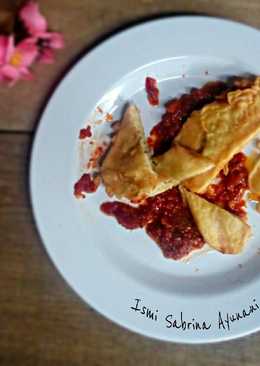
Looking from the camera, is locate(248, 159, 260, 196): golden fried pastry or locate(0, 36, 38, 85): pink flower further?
locate(248, 159, 260, 196): golden fried pastry

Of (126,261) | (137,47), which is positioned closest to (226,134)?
(137,47)

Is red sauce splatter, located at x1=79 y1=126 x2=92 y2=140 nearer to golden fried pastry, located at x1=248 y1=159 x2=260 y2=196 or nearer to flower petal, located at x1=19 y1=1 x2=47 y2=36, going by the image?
flower petal, located at x1=19 y1=1 x2=47 y2=36

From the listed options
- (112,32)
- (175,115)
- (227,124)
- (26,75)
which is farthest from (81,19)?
(227,124)

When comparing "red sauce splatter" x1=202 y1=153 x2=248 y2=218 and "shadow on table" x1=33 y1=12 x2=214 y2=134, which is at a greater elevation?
"shadow on table" x1=33 y1=12 x2=214 y2=134

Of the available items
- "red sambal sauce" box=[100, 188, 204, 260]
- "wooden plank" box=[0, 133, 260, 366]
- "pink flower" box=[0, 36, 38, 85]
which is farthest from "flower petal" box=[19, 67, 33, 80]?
"red sambal sauce" box=[100, 188, 204, 260]

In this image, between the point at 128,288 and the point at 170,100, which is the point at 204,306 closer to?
the point at 128,288

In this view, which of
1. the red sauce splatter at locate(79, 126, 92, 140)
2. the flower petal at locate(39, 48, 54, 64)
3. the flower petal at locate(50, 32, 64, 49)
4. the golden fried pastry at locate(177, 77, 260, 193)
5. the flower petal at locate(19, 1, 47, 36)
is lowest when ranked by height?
the red sauce splatter at locate(79, 126, 92, 140)

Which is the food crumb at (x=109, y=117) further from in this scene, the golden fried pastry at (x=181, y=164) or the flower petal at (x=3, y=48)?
the flower petal at (x=3, y=48)

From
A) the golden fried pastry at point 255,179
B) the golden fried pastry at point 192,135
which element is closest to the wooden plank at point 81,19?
the golden fried pastry at point 192,135

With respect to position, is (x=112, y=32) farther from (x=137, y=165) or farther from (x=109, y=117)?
(x=137, y=165)
